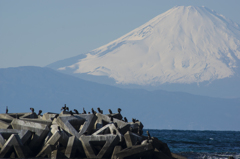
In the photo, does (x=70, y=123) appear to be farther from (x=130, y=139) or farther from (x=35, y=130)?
(x=130, y=139)

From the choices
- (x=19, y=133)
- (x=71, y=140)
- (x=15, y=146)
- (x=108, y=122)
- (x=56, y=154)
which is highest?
(x=108, y=122)

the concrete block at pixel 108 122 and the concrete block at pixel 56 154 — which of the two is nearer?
the concrete block at pixel 56 154

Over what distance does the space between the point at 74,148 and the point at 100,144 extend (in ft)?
4.21

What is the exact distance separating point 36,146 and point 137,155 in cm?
550

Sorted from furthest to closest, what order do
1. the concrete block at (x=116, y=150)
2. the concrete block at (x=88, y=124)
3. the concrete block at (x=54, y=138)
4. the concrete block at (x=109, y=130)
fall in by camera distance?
the concrete block at (x=88, y=124), the concrete block at (x=109, y=130), the concrete block at (x=54, y=138), the concrete block at (x=116, y=150)

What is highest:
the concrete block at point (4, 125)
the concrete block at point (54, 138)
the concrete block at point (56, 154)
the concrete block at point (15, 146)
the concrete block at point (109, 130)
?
the concrete block at point (4, 125)

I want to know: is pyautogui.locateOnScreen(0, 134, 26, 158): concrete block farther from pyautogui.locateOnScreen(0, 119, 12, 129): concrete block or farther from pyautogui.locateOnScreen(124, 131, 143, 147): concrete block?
pyautogui.locateOnScreen(124, 131, 143, 147): concrete block

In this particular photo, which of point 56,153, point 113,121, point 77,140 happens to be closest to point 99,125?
point 113,121

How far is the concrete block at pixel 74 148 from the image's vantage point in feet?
79.3

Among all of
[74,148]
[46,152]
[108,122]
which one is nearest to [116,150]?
[74,148]

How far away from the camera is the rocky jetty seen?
942 inches

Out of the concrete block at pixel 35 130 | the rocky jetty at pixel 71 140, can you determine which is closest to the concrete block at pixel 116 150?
the rocky jetty at pixel 71 140

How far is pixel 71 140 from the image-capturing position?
24.4 m

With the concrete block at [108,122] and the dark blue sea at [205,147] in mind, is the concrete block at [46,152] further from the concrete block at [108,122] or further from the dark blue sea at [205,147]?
the dark blue sea at [205,147]
